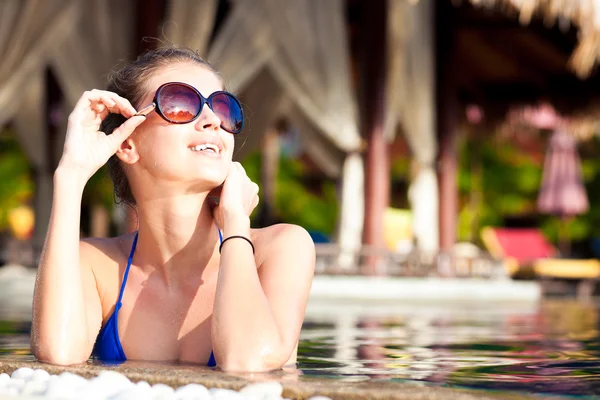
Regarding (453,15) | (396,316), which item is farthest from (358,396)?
(453,15)

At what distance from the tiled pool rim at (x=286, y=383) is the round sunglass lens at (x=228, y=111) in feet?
1.82

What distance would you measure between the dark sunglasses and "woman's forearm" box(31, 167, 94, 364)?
0.90 feet

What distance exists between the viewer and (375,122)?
10.2 metres

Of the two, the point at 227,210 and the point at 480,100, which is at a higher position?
the point at 480,100

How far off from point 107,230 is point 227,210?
17.7 m

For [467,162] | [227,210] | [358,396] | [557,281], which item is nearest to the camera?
[358,396]

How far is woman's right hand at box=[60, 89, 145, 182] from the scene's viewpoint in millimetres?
2471

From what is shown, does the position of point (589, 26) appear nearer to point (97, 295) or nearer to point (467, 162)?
point (97, 295)

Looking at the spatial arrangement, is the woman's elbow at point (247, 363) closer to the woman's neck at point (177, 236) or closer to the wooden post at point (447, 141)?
the woman's neck at point (177, 236)

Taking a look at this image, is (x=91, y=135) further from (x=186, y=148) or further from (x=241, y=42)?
(x=241, y=42)

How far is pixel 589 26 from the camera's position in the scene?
28.8ft

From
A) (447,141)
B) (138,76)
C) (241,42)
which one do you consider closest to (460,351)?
(138,76)

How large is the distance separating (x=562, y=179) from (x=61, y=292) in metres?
16.5

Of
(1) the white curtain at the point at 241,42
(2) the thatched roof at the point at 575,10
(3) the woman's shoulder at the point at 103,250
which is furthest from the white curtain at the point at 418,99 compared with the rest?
(3) the woman's shoulder at the point at 103,250
